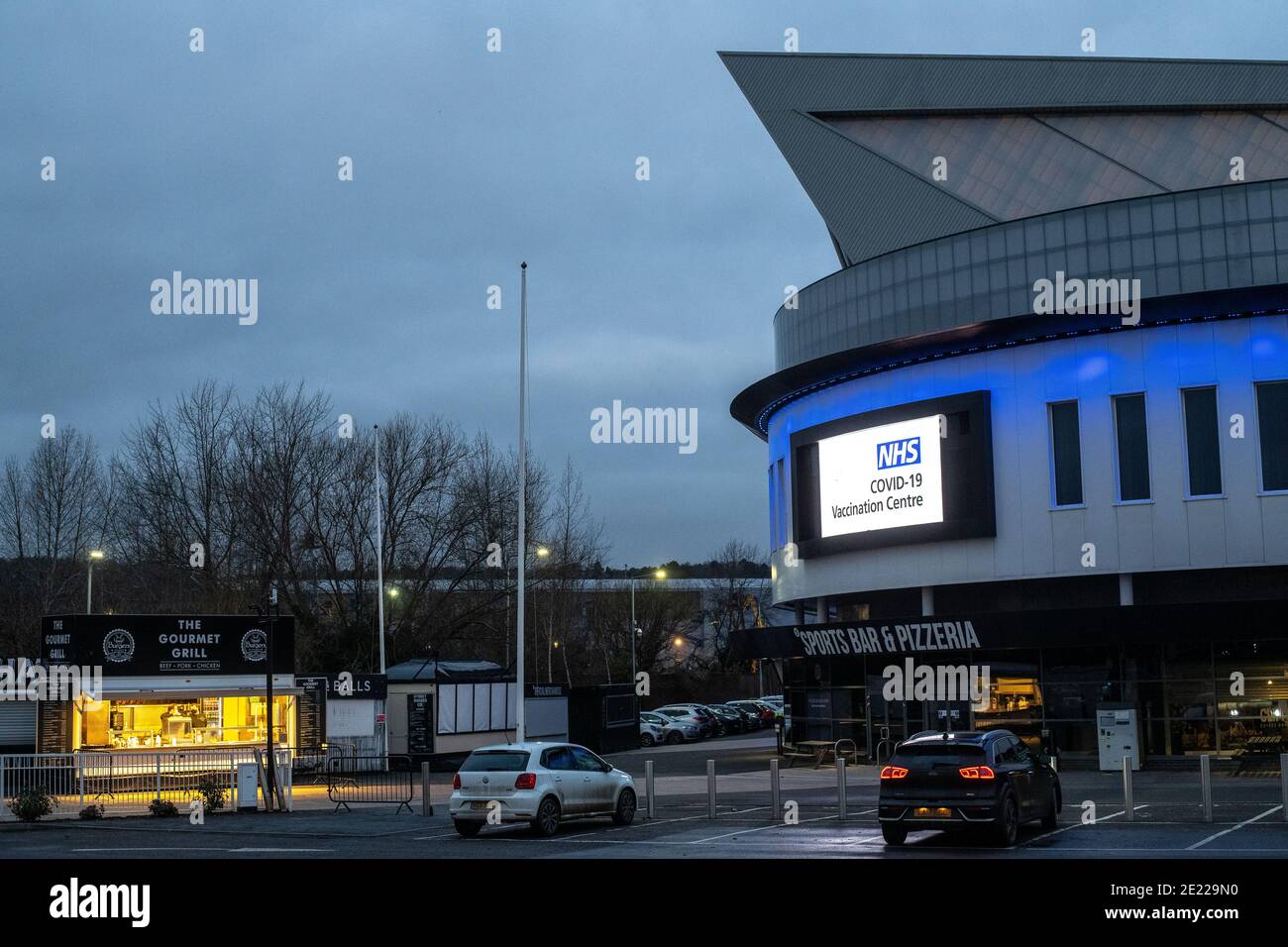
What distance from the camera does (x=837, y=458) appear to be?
4334 centimetres

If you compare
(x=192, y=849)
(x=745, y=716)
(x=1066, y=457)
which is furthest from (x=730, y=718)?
(x=192, y=849)

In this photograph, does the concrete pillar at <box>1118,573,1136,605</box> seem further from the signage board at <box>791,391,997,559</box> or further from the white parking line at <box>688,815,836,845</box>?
the white parking line at <box>688,815,836,845</box>

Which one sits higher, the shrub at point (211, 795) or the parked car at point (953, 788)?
the parked car at point (953, 788)

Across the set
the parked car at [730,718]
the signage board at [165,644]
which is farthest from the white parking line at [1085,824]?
the parked car at [730,718]

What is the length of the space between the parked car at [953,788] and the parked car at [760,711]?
175 feet

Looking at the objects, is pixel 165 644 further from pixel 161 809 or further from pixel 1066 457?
pixel 1066 457

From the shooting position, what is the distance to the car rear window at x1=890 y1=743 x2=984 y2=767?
61.2 ft

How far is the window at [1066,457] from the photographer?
37.1 meters

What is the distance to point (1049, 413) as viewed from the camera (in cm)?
3766

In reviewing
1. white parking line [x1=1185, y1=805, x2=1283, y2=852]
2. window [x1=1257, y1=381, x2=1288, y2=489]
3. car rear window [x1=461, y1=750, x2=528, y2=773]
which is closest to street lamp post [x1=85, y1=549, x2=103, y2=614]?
car rear window [x1=461, y1=750, x2=528, y2=773]

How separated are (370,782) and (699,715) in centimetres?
2942

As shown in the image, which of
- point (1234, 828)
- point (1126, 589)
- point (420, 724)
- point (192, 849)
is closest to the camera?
point (1234, 828)

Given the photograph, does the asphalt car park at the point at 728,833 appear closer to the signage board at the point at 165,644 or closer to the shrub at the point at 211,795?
the shrub at the point at 211,795

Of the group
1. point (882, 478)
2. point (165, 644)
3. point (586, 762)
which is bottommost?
point (586, 762)
